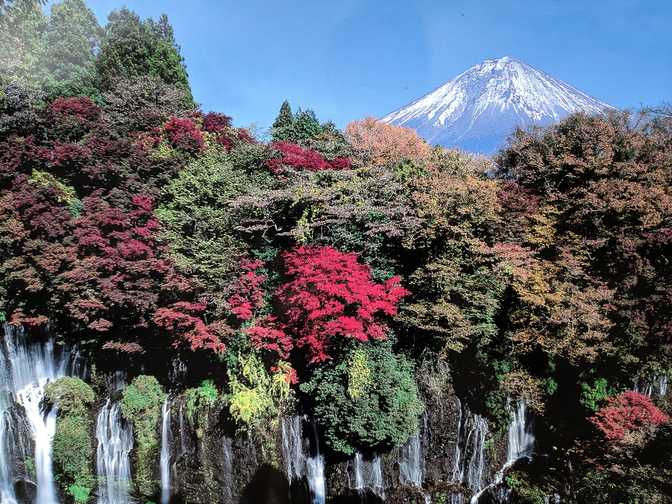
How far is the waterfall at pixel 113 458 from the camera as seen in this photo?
1408cm

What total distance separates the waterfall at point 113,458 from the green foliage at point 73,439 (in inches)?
12.3

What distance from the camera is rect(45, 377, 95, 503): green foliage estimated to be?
45.7 feet

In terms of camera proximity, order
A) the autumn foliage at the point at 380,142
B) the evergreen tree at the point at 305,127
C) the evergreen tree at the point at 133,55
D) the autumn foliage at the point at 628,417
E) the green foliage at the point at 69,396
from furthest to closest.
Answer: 1. the evergreen tree at the point at 133,55
2. the evergreen tree at the point at 305,127
3. the autumn foliage at the point at 380,142
4. the green foliage at the point at 69,396
5. the autumn foliage at the point at 628,417

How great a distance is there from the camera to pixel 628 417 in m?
12.1

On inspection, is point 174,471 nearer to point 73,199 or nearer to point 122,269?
point 122,269

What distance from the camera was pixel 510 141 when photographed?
15562mm

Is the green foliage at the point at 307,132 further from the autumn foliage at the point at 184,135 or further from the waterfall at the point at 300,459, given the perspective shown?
the waterfall at the point at 300,459

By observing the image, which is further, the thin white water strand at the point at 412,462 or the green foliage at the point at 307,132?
the green foliage at the point at 307,132

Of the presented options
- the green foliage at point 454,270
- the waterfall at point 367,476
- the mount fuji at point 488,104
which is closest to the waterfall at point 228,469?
the waterfall at point 367,476

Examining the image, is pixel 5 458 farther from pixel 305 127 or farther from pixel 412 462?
pixel 305 127

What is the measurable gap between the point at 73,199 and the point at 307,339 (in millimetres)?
10043

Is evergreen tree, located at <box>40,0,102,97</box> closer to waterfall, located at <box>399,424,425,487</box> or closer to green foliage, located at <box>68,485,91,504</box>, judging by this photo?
green foliage, located at <box>68,485,91,504</box>

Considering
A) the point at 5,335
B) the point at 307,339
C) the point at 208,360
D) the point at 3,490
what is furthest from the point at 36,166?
the point at 307,339

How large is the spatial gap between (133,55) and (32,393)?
18.6 meters
